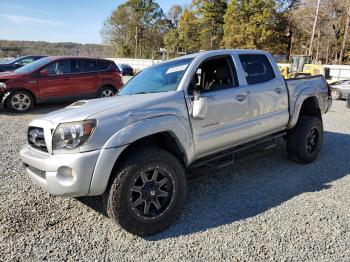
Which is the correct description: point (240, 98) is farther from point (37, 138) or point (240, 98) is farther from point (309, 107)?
point (37, 138)

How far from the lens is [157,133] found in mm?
3230

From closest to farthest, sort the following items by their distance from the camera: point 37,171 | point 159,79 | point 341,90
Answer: point 37,171 < point 159,79 < point 341,90

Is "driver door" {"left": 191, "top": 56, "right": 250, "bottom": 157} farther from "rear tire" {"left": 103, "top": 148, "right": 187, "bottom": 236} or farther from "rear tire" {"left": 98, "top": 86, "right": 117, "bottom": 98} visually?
"rear tire" {"left": 98, "top": 86, "right": 117, "bottom": 98}

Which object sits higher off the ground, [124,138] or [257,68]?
[257,68]

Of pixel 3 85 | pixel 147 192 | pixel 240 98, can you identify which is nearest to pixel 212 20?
pixel 3 85

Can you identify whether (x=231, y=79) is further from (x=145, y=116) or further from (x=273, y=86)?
(x=145, y=116)

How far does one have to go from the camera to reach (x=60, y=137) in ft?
9.34

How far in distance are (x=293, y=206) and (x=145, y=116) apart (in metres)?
2.06

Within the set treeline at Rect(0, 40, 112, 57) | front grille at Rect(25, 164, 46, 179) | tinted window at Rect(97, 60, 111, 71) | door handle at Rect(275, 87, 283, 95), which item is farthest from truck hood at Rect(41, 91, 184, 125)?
treeline at Rect(0, 40, 112, 57)

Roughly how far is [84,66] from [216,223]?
8506 mm

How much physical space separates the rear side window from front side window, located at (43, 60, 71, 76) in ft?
23.4

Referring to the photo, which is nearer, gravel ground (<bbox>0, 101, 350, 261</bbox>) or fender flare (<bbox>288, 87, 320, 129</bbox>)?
gravel ground (<bbox>0, 101, 350, 261</bbox>)

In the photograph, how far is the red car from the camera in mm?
9117

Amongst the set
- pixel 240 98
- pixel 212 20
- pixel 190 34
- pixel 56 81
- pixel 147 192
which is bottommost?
pixel 147 192
